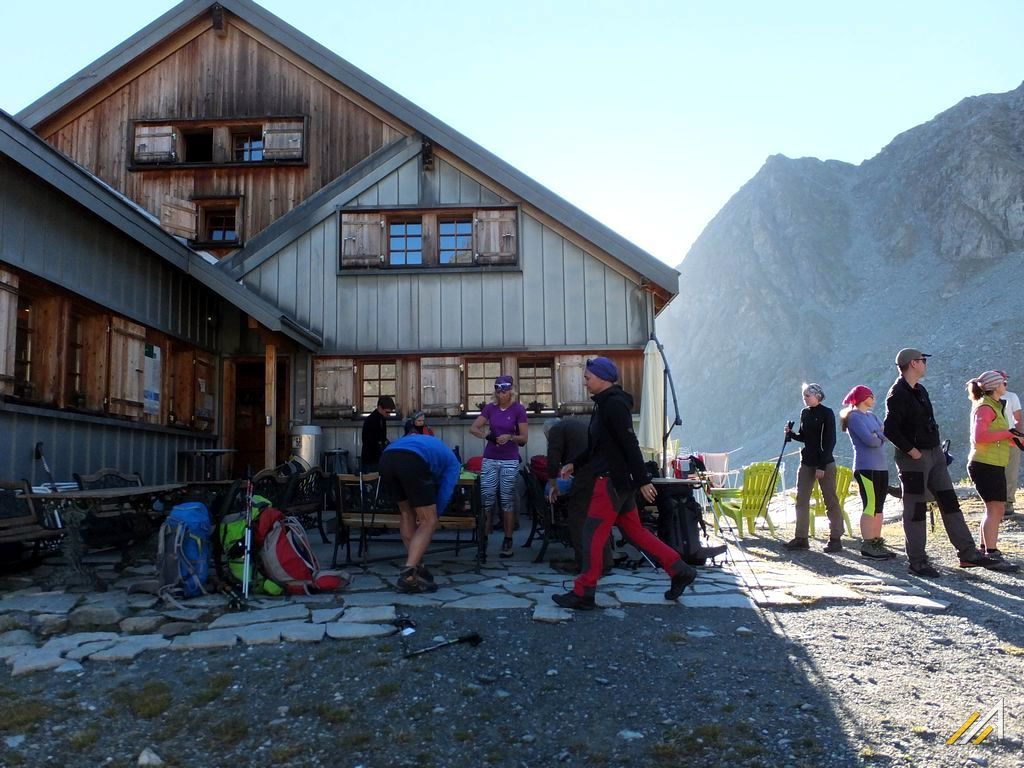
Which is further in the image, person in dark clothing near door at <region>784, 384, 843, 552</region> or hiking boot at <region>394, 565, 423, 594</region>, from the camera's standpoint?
person in dark clothing near door at <region>784, 384, 843, 552</region>

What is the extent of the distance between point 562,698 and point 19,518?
4605 mm

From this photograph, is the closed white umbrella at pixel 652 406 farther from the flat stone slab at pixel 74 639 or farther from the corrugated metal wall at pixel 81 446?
the flat stone slab at pixel 74 639

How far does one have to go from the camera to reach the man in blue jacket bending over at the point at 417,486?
511 centimetres

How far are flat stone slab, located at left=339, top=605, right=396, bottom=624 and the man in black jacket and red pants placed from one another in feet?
3.49

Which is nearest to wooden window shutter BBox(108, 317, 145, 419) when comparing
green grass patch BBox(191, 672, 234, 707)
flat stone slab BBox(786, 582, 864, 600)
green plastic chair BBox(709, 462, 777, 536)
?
green grass patch BBox(191, 672, 234, 707)

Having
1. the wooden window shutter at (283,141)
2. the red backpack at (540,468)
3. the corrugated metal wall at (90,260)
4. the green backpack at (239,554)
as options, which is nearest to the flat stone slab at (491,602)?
the green backpack at (239,554)

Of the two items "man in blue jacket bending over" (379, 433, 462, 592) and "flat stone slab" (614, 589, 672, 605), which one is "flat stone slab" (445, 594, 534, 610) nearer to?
"man in blue jacket bending over" (379, 433, 462, 592)

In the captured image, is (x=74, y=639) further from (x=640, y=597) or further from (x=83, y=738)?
(x=640, y=597)

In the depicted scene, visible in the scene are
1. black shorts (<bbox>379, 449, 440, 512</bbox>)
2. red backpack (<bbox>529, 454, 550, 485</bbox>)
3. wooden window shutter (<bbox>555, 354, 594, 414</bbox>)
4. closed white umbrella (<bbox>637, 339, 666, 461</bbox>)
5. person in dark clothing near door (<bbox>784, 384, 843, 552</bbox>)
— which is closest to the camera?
black shorts (<bbox>379, 449, 440, 512</bbox>)

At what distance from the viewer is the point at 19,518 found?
5492mm

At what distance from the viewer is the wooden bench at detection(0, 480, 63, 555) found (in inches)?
209

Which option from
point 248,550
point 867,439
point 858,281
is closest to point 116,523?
point 248,550

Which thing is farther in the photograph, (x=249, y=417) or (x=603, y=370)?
(x=249, y=417)

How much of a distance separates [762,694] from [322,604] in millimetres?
2874
